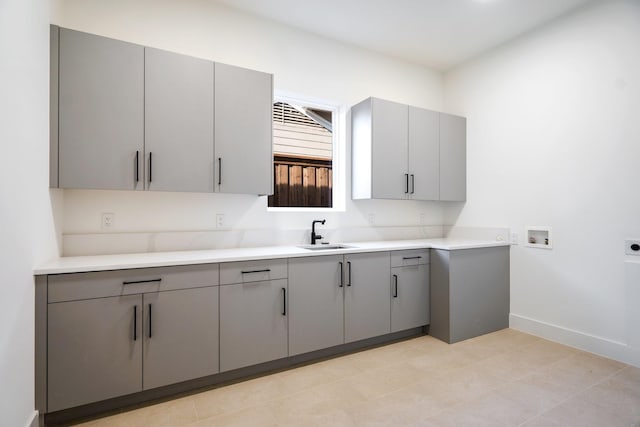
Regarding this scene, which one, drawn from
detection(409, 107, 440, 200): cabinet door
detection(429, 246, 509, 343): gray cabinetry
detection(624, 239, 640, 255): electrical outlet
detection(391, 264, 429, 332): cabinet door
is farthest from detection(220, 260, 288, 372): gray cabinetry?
detection(624, 239, 640, 255): electrical outlet

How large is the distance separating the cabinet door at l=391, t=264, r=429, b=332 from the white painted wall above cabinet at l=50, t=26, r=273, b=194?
4.65ft

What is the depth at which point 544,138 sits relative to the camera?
305 centimetres

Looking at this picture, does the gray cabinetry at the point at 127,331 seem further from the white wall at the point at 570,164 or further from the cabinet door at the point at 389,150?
the white wall at the point at 570,164

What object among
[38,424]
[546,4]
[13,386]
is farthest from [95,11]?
[546,4]

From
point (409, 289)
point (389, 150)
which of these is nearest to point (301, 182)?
point (389, 150)

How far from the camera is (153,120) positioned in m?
2.18

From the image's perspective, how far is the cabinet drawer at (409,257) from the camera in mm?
2883

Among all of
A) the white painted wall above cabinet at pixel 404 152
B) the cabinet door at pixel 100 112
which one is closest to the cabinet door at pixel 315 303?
the white painted wall above cabinet at pixel 404 152

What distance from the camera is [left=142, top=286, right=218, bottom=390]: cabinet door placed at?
6.36 feet

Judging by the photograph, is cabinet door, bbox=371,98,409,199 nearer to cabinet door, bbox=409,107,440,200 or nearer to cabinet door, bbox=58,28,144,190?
cabinet door, bbox=409,107,440,200

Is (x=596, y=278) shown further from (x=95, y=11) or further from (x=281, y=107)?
(x=95, y=11)

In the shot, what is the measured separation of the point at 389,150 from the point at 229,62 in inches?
65.1

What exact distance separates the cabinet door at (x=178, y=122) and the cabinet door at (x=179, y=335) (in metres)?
0.75

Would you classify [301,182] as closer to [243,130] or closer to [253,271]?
[243,130]
